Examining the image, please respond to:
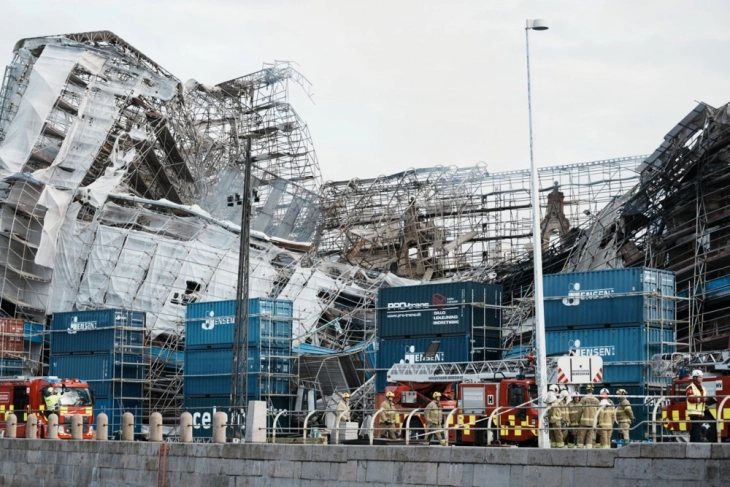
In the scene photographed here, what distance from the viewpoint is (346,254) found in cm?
6912

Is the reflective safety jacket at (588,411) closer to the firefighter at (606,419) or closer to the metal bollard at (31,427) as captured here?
the firefighter at (606,419)

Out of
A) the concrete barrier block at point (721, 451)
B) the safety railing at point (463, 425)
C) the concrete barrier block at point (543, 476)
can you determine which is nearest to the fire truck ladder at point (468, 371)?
the safety railing at point (463, 425)

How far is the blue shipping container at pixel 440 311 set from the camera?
40.2 m

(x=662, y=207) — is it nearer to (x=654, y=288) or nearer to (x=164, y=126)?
(x=654, y=288)

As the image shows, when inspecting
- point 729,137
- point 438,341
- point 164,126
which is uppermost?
point 164,126

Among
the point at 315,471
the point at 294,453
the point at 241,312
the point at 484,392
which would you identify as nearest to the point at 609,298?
the point at 484,392

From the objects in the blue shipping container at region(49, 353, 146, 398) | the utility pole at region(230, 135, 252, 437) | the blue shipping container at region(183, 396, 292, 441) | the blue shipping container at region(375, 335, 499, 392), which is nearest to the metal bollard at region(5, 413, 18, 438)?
the utility pole at region(230, 135, 252, 437)

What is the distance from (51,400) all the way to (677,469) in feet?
80.1

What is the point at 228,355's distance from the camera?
4478 cm

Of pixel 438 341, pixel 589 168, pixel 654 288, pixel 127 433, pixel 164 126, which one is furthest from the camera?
pixel 589 168

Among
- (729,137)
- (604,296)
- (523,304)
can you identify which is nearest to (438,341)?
(604,296)

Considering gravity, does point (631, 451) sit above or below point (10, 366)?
below

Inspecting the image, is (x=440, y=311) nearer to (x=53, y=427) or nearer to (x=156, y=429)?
(x=156, y=429)

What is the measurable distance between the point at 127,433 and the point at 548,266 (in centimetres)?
3141
